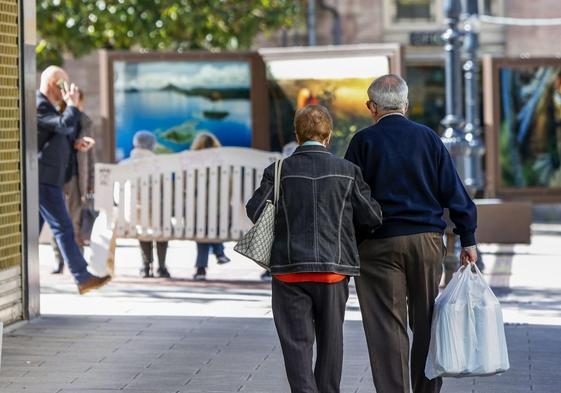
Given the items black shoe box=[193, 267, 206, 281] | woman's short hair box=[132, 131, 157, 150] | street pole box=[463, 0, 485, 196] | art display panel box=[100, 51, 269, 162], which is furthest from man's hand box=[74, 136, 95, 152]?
street pole box=[463, 0, 485, 196]

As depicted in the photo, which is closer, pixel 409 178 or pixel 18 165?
pixel 409 178

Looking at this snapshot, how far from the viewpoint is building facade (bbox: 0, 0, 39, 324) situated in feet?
33.9

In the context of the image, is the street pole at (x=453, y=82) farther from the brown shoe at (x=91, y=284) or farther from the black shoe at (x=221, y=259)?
the brown shoe at (x=91, y=284)

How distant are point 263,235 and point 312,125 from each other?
21.1 inches

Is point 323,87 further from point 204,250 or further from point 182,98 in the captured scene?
point 204,250

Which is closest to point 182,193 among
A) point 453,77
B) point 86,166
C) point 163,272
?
point 163,272

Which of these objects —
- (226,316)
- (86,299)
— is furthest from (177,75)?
(226,316)

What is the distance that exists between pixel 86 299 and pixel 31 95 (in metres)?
1.88

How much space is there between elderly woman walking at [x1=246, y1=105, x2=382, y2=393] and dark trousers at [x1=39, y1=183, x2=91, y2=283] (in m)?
4.90

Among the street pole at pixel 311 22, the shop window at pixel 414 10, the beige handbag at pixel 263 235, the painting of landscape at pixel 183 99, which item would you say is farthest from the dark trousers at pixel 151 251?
the shop window at pixel 414 10

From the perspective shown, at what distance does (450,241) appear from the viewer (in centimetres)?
1220

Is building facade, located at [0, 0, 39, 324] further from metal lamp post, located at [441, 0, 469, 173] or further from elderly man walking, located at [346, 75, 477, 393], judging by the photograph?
metal lamp post, located at [441, 0, 469, 173]

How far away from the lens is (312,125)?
7.00 meters

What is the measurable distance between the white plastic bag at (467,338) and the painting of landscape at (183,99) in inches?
399
